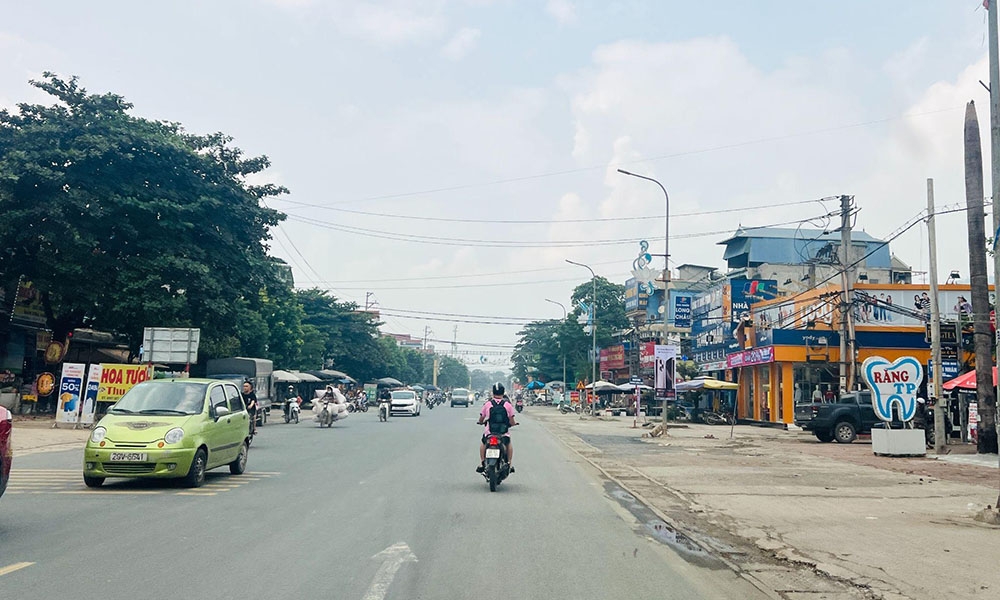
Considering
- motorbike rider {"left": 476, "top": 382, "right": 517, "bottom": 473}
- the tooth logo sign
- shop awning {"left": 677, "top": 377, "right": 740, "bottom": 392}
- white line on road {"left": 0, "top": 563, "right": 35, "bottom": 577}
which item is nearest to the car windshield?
motorbike rider {"left": 476, "top": 382, "right": 517, "bottom": 473}

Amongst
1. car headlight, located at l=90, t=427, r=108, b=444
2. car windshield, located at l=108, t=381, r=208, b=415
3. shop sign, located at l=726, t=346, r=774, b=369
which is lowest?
car headlight, located at l=90, t=427, r=108, b=444

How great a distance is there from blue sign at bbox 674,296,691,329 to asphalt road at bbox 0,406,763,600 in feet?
116

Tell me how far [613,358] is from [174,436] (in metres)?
73.6

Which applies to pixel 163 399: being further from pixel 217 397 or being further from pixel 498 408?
pixel 498 408

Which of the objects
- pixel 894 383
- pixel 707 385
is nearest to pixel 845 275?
pixel 894 383

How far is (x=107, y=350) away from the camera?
4422 cm

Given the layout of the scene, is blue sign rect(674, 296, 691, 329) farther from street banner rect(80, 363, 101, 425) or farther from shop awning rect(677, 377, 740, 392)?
street banner rect(80, 363, 101, 425)

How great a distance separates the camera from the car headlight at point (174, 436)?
1202cm

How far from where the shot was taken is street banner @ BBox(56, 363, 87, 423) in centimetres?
2619

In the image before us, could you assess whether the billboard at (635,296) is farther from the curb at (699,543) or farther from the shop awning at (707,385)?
the curb at (699,543)

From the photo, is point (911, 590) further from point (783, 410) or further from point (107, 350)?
point (107, 350)

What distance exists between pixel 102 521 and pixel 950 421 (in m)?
29.3

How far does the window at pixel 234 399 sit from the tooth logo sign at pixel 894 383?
51.3 ft

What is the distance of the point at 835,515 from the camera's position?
11453 millimetres
